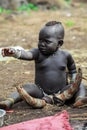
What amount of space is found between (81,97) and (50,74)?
497 mm

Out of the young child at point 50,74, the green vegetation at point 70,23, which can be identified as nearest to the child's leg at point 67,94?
the young child at point 50,74

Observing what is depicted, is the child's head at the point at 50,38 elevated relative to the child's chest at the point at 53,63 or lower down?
elevated

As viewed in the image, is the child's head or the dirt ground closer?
the dirt ground

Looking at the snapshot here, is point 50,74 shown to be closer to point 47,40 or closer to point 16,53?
point 47,40

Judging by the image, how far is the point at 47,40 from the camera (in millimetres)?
5426

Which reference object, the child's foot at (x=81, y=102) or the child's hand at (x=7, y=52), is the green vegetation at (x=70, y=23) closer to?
the child's foot at (x=81, y=102)

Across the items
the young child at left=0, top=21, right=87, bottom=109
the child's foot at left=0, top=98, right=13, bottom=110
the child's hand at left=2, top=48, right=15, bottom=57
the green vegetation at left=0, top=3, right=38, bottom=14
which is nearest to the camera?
the child's hand at left=2, top=48, right=15, bottom=57

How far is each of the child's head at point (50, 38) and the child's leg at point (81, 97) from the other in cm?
59

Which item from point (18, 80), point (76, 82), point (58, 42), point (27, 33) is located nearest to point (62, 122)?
point (76, 82)

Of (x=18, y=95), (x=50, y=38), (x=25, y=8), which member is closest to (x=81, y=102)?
(x=18, y=95)

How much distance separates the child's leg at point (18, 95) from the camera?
5163 mm

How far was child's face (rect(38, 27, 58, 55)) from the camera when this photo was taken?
543 cm

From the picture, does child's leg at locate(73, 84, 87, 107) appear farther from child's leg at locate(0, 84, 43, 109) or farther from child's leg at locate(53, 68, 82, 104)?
child's leg at locate(0, 84, 43, 109)

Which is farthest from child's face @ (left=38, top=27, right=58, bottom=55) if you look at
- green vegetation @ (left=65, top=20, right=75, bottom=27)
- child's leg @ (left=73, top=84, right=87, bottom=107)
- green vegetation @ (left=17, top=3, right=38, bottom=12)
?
green vegetation @ (left=17, top=3, right=38, bottom=12)
